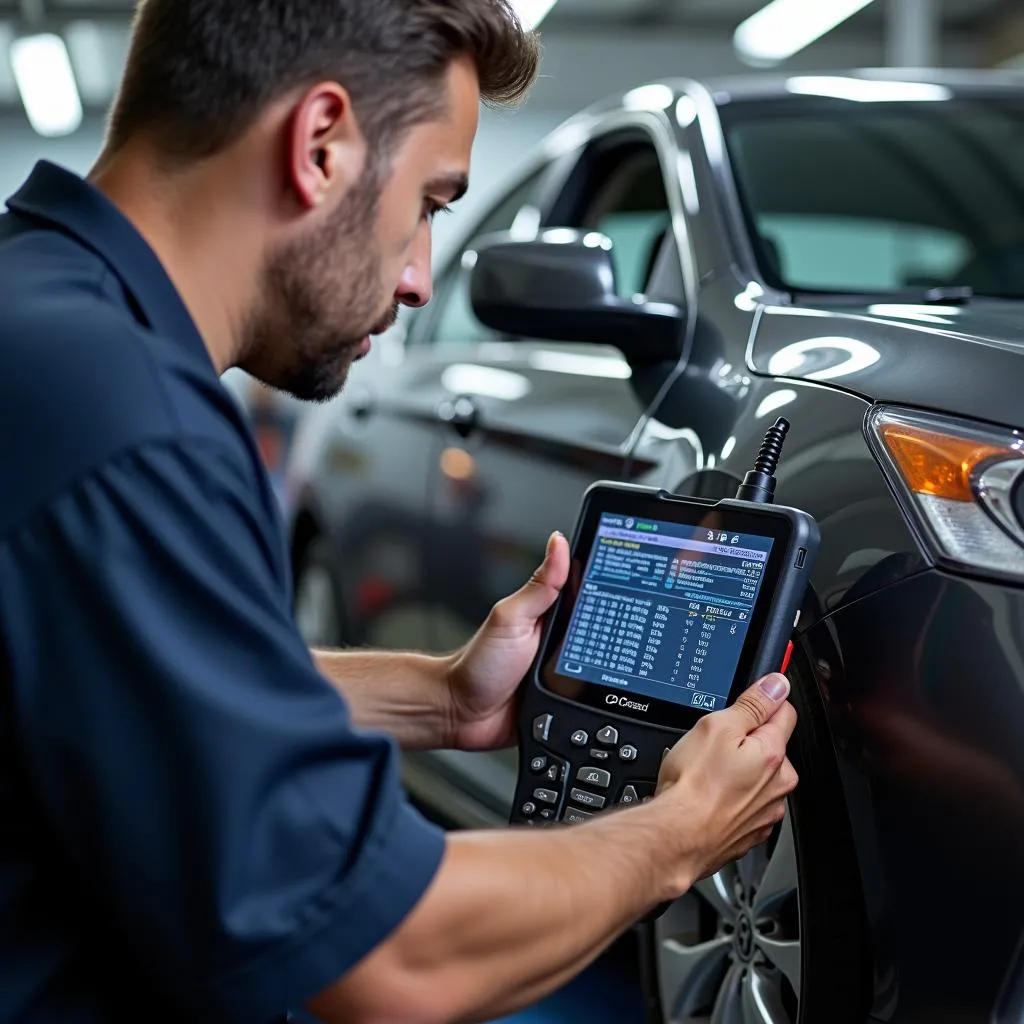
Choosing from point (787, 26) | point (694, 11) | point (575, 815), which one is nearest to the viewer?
point (575, 815)

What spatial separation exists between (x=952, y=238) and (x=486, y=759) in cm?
107

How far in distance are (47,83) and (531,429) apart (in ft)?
31.2

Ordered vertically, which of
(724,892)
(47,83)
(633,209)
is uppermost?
(633,209)

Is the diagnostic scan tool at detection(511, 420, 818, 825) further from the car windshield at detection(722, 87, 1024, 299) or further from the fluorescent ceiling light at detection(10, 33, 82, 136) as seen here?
the fluorescent ceiling light at detection(10, 33, 82, 136)

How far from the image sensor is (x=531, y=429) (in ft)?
7.15

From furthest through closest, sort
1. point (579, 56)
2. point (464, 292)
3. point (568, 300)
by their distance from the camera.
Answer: point (579, 56)
point (464, 292)
point (568, 300)

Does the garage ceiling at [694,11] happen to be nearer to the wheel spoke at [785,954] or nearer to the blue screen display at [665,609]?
the blue screen display at [665,609]

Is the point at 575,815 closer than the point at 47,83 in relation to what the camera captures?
Yes

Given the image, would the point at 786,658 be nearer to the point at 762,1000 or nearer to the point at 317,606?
the point at 762,1000

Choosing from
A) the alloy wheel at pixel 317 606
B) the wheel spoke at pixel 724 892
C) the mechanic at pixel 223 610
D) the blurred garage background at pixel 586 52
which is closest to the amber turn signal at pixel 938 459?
the mechanic at pixel 223 610

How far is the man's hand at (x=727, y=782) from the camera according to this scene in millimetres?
1171

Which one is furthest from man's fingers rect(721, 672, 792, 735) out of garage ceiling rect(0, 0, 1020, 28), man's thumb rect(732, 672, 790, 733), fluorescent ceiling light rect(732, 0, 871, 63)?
garage ceiling rect(0, 0, 1020, 28)

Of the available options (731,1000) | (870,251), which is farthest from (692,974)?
(870,251)

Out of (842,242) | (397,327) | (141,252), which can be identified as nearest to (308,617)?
(397,327)
